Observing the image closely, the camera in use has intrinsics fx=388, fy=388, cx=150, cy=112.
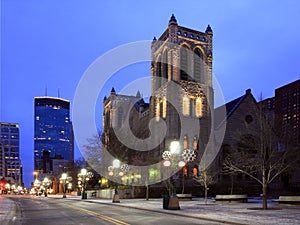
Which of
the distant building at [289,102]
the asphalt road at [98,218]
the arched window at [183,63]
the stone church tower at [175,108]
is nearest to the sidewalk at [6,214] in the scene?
the asphalt road at [98,218]

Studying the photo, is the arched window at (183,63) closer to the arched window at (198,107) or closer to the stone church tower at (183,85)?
the stone church tower at (183,85)

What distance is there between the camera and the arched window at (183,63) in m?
78.3

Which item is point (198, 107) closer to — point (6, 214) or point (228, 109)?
point (228, 109)

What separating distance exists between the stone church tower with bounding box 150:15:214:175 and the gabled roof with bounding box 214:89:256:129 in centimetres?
192

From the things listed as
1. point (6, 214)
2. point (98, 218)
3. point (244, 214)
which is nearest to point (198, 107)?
point (244, 214)

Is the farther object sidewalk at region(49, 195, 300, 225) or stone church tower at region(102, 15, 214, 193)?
stone church tower at region(102, 15, 214, 193)

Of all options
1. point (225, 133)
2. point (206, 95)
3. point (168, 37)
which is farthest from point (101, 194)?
point (168, 37)

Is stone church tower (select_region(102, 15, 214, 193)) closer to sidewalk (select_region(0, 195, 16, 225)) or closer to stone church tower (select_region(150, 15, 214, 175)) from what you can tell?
stone church tower (select_region(150, 15, 214, 175))

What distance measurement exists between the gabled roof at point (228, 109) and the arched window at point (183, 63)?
9723 millimetres

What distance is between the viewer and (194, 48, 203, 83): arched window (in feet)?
262

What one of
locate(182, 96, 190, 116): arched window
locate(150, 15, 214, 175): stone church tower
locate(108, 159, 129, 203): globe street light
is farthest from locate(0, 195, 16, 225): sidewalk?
locate(182, 96, 190, 116): arched window

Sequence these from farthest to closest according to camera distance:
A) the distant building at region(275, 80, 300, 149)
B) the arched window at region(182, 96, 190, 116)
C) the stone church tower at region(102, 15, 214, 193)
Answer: the distant building at region(275, 80, 300, 149) < the arched window at region(182, 96, 190, 116) < the stone church tower at region(102, 15, 214, 193)

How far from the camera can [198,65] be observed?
80875 millimetres

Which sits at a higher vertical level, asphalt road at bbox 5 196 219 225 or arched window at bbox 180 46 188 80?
arched window at bbox 180 46 188 80
